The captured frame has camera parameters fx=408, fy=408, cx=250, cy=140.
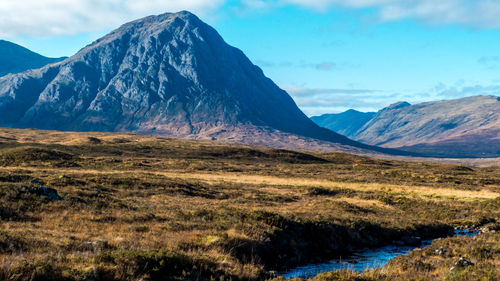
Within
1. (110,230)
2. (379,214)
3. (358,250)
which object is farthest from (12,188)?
(379,214)

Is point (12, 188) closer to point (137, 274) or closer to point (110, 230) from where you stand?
point (110, 230)

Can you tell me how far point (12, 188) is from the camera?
2712 centimetres

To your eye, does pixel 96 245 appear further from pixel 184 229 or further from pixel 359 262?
pixel 359 262

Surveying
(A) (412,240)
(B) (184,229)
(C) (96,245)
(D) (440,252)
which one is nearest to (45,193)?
(B) (184,229)

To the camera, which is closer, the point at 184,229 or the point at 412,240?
the point at 184,229

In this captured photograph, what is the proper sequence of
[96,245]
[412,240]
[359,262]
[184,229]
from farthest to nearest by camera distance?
1. [412,240]
2. [184,229]
3. [359,262]
4. [96,245]

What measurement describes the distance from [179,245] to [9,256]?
6946mm

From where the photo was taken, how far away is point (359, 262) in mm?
22750

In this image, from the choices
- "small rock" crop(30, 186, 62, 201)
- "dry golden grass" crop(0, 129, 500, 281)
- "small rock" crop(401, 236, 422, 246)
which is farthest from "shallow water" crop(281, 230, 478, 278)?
"small rock" crop(30, 186, 62, 201)

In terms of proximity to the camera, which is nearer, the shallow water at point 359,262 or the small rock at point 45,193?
→ the shallow water at point 359,262

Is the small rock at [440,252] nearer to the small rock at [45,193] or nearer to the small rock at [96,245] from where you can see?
the small rock at [96,245]

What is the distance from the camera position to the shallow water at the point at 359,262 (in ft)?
66.4

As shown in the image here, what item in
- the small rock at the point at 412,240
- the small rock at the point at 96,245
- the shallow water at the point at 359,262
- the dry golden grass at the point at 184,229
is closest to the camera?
the dry golden grass at the point at 184,229

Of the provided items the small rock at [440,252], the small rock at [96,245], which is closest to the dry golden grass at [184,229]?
the small rock at [96,245]
